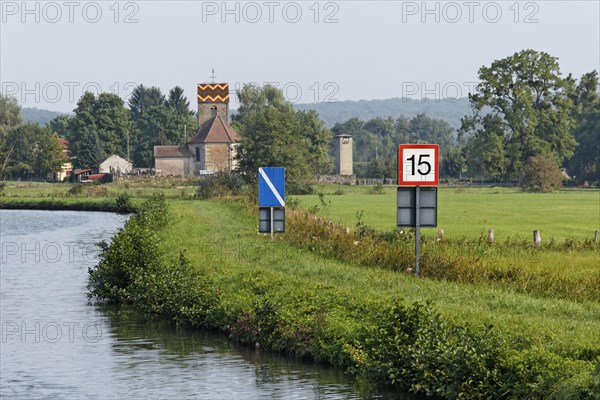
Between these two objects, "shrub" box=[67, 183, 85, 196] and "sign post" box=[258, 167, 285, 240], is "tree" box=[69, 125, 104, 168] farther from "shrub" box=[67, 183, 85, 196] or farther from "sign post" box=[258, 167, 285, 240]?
"sign post" box=[258, 167, 285, 240]

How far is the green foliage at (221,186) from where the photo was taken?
102500 mm

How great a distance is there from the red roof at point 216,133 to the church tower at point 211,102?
427 inches

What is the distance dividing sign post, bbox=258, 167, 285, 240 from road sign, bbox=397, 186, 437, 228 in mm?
10975

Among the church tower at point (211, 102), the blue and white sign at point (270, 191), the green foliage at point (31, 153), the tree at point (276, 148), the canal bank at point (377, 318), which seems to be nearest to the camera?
the canal bank at point (377, 318)

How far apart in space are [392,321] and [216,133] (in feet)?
515

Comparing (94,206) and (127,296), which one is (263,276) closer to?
(127,296)

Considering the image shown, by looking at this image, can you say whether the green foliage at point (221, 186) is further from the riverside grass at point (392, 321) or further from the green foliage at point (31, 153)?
the green foliage at point (31, 153)

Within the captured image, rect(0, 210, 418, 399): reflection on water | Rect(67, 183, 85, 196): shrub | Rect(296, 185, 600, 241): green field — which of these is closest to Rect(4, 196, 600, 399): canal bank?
Rect(0, 210, 418, 399): reflection on water

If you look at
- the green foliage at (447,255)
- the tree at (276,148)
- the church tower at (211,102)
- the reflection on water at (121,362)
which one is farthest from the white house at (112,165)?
the reflection on water at (121,362)

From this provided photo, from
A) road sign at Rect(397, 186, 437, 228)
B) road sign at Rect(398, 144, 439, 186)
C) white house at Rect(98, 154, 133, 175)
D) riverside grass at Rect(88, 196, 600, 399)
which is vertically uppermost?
white house at Rect(98, 154, 133, 175)

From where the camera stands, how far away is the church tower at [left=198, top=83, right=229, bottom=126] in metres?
191

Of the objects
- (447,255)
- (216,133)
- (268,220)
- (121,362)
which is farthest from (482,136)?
(121,362)

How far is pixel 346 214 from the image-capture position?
7581 cm

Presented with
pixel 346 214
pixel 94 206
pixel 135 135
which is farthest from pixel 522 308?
pixel 135 135
